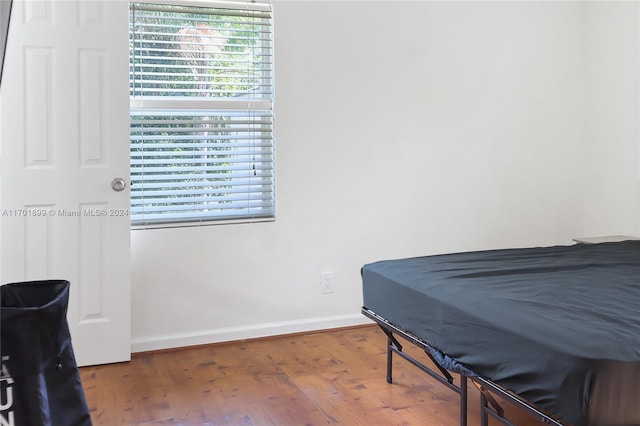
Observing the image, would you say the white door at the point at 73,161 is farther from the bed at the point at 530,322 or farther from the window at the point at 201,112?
the bed at the point at 530,322

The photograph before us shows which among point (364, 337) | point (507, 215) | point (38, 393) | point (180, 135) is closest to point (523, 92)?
point (507, 215)

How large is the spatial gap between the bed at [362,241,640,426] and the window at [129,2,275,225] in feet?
3.80

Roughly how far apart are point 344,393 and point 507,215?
6.77ft

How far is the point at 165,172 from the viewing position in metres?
3.44

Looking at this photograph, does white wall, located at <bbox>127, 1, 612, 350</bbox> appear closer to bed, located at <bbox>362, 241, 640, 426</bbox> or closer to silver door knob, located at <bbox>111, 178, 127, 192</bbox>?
silver door knob, located at <bbox>111, 178, 127, 192</bbox>

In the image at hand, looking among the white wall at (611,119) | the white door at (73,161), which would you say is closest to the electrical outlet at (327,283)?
the white door at (73,161)

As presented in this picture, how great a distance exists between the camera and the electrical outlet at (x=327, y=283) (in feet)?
12.5

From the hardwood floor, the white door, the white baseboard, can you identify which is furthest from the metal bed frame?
the white door

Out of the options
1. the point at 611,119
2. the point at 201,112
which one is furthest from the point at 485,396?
the point at 611,119

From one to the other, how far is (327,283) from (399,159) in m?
0.92

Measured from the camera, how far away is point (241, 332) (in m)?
3.60

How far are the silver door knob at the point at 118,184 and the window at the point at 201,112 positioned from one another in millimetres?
210

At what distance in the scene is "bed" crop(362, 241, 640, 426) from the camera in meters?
1.56

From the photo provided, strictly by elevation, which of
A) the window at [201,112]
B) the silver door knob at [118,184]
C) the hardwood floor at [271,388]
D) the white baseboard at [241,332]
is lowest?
the hardwood floor at [271,388]
